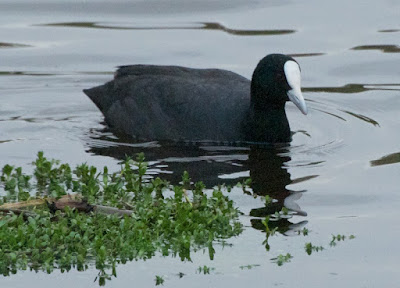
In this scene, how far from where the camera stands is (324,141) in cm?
961

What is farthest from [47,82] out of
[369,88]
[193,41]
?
[369,88]

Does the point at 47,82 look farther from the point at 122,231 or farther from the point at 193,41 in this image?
the point at 122,231

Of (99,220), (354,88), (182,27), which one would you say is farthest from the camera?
(182,27)

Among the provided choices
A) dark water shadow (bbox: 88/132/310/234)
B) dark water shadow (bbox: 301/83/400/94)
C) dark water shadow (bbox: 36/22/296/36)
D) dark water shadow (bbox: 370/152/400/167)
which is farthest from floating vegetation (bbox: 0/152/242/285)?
dark water shadow (bbox: 36/22/296/36)

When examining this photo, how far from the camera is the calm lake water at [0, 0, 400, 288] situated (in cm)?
671

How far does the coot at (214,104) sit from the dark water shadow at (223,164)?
0.15m

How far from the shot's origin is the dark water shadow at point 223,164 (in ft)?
26.8

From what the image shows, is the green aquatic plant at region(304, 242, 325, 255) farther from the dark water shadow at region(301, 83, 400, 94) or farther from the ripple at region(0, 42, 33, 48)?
the ripple at region(0, 42, 33, 48)

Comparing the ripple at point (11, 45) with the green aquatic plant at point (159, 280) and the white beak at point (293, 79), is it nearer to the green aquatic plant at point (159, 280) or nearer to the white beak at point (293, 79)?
the white beak at point (293, 79)

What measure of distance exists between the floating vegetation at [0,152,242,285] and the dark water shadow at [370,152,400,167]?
163 cm

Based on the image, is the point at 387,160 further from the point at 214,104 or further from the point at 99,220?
the point at 99,220

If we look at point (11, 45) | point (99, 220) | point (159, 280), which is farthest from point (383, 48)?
point (159, 280)

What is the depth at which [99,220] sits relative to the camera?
6855 mm

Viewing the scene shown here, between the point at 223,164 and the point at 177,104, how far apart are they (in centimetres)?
100
